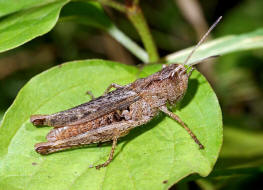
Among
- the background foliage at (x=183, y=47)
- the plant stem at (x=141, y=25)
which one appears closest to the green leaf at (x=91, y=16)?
the plant stem at (x=141, y=25)

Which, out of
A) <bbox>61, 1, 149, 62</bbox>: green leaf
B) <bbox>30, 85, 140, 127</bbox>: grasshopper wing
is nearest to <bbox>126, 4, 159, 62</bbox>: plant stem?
<bbox>61, 1, 149, 62</bbox>: green leaf

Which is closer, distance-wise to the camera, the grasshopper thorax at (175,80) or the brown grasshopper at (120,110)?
the brown grasshopper at (120,110)

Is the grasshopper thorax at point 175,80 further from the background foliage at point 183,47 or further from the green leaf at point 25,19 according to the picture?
the background foliage at point 183,47

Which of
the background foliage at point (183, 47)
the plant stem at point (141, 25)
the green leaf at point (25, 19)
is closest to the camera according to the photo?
the green leaf at point (25, 19)

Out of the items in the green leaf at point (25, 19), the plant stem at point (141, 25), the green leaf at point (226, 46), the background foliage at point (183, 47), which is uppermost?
the green leaf at point (25, 19)

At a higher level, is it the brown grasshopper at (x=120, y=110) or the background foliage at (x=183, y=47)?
the brown grasshopper at (x=120, y=110)

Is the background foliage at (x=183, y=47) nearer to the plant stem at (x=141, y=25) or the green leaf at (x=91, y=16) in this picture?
the green leaf at (x=91, y=16)

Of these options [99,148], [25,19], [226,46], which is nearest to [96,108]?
[99,148]

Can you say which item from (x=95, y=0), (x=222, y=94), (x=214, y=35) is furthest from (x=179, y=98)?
(x=214, y=35)

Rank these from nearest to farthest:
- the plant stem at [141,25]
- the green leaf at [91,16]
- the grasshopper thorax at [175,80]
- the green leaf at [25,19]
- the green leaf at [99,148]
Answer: the green leaf at [99,148] → the green leaf at [25,19] → the grasshopper thorax at [175,80] → the plant stem at [141,25] → the green leaf at [91,16]
